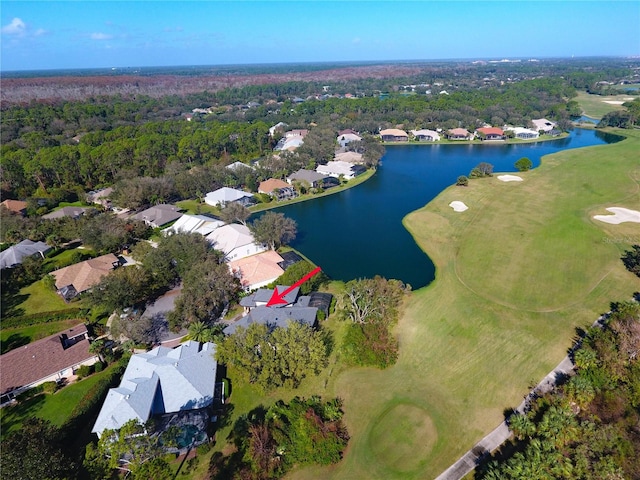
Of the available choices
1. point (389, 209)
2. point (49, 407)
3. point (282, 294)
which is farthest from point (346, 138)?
point (49, 407)

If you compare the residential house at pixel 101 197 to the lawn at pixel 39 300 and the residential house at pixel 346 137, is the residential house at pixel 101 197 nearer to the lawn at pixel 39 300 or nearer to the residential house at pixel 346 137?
the lawn at pixel 39 300

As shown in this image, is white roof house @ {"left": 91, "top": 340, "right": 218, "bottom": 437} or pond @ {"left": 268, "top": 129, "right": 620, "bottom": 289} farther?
pond @ {"left": 268, "top": 129, "right": 620, "bottom": 289}

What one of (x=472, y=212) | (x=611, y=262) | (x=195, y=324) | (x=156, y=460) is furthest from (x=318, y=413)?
(x=472, y=212)

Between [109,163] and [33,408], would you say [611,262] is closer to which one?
[33,408]

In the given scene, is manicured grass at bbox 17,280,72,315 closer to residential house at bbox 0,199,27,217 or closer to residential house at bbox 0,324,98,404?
residential house at bbox 0,324,98,404

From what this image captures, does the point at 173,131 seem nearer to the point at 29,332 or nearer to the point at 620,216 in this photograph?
the point at 29,332

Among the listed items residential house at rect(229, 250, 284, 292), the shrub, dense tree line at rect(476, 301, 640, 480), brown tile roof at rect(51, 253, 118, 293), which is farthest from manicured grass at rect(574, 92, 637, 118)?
the shrub

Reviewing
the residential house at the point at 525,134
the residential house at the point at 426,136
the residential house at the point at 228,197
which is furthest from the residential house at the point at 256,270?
the residential house at the point at 525,134

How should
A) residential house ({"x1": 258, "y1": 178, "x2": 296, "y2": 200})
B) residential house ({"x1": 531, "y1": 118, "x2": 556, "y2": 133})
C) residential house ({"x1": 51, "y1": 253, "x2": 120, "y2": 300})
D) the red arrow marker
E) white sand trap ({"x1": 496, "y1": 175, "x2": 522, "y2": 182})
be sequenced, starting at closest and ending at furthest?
the red arrow marker, residential house ({"x1": 51, "y1": 253, "x2": 120, "y2": 300}), residential house ({"x1": 258, "y1": 178, "x2": 296, "y2": 200}), white sand trap ({"x1": 496, "y1": 175, "x2": 522, "y2": 182}), residential house ({"x1": 531, "y1": 118, "x2": 556, "y2": 133})
